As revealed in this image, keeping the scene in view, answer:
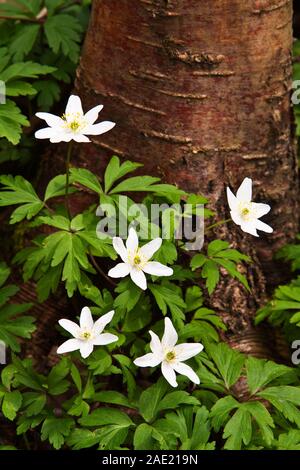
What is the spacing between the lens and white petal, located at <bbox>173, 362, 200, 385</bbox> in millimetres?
2617

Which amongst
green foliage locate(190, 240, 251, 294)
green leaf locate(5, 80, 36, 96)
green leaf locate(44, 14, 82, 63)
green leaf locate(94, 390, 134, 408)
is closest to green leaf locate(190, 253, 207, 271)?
green foliage locate(190, 240, 251, 294)

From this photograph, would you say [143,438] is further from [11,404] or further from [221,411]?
[11,404]

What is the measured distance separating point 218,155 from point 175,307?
0.76m

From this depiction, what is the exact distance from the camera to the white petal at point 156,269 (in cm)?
267

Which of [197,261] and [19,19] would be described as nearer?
[197,261]

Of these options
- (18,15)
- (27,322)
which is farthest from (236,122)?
(18,15)

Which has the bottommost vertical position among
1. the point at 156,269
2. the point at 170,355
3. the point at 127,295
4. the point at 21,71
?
the point at 170,355

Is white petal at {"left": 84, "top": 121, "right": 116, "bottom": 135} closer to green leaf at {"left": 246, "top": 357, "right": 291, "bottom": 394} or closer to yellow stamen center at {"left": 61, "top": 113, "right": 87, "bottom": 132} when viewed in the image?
yellow stamen center at {"left": 61, "top": 113, "right": 87, "bottom": 132}

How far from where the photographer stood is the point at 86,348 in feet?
8.68

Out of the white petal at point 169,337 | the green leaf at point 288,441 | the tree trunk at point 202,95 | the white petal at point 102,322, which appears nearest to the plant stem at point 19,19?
the tree trunk at point 202,95

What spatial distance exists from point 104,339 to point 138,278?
0.26 metres

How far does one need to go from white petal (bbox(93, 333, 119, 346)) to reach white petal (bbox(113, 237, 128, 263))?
29 cm

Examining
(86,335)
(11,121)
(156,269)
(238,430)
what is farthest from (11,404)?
(11,121)

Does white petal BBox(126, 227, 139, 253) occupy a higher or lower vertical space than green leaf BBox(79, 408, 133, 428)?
higher
